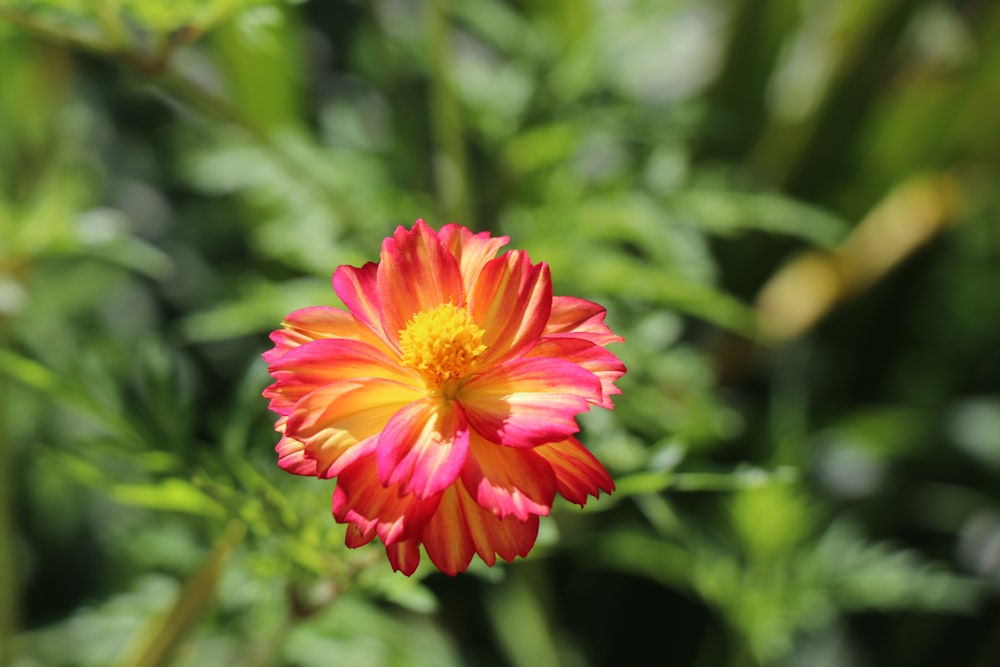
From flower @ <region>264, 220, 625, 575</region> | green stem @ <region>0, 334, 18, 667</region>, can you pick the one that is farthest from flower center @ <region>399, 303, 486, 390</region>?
green stem @ <region>0, 334, 18, 667</region>

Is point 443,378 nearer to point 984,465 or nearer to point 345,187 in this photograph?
point 345,187

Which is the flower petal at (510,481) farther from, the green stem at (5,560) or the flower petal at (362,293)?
the green stem at (5,560)

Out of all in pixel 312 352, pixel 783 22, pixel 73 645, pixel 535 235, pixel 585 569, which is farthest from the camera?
pixel 783 22

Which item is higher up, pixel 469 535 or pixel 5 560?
pixel 469 535

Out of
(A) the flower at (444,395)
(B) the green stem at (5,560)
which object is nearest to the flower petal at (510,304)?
(A) the flower at (444,395)

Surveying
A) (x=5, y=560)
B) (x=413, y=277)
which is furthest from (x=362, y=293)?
(x=5, y=560)

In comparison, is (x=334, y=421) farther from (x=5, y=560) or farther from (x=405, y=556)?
(x=5, y=560)

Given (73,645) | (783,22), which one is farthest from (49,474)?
(783,22)
